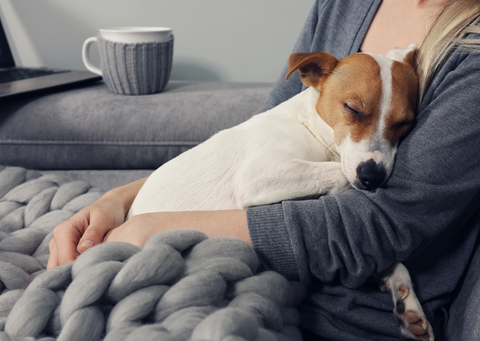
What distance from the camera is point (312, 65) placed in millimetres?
956

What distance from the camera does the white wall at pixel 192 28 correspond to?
2082mm

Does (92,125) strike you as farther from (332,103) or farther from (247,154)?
(332,103)

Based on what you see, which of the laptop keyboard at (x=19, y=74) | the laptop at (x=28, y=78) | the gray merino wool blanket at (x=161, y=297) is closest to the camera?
the gray merino wool blanket at (x=161, y=297)

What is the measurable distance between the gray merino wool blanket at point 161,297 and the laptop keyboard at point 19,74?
1.59m

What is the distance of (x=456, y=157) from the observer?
632mm

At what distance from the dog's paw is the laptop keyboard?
1992 mm

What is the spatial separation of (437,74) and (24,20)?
2378mm

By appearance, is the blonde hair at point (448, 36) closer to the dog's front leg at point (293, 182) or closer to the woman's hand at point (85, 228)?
the dog's front leg at point (293, 182)

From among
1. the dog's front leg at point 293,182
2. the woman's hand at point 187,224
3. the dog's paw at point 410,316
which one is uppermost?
the dog's front leg at point 293,182

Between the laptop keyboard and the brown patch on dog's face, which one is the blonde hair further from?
the laptop keyboard

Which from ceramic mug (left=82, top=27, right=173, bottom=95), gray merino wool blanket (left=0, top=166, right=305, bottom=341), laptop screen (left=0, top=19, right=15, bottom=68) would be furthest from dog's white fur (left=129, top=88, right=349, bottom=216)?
laptop screen (left=0, top=19, right=15, bottom=68)

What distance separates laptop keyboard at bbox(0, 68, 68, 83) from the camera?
6.23 ft

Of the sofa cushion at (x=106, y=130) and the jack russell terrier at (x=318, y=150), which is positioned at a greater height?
the jack russell terrier at (x=318, y=150)

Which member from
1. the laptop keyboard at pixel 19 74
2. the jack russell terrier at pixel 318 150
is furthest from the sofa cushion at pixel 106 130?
the jack russell terrier at pixel 318 150
